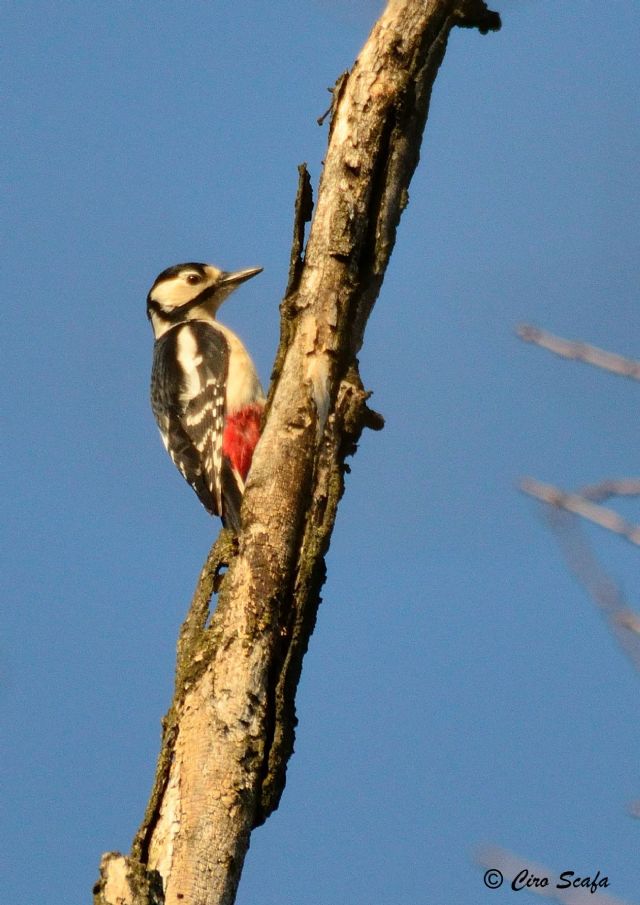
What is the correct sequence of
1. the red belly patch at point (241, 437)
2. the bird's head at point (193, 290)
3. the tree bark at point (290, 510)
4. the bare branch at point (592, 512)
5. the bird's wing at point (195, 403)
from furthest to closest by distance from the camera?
the bird's head at point (193, 290)
the bird's wing at point (195, 403)
the red belly patch at point (241, 437)
the tree bark at point (290, 510)
the bare branch at point (592, 512)

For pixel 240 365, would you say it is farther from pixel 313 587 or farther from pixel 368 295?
pixel 313 587

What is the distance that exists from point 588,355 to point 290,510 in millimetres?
1549

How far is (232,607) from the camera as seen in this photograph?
12.3 feet

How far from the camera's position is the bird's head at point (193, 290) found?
6871mm

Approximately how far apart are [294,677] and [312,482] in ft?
2.01

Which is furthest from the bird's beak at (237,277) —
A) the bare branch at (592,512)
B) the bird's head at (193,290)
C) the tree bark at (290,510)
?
the bare branch at (592,512)

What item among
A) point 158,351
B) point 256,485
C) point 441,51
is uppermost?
point 158,351

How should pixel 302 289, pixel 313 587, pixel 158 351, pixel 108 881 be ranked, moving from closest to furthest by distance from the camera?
pixel 108 881 → pixel 313 587 → pixel 302 289 → pixel 158 351

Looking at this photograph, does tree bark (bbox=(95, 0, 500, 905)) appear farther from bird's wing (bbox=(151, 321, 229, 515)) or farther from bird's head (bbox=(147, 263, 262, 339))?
bird's head (bbox=(147, 263, 262, 339))

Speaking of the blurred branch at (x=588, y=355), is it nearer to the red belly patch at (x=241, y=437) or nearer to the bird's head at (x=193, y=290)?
the red belly patch at (x=241, y=437)

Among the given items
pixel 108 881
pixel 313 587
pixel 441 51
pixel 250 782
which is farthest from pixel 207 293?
pixel 108 881

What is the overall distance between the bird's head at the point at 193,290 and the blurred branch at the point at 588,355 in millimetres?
4115

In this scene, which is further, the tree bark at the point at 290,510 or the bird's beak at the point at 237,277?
the bird's beak at the point at 237,277

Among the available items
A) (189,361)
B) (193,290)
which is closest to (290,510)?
(189,361)
